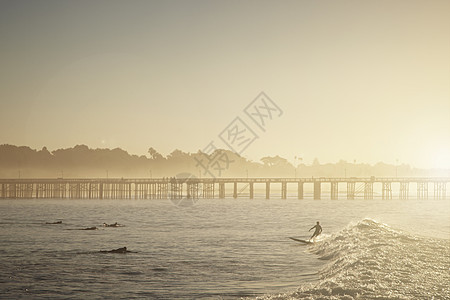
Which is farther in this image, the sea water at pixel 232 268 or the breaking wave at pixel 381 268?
the sea water at pixel 232 268

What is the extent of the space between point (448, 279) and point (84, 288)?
1483 centimetres

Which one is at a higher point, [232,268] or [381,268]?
[381,268]

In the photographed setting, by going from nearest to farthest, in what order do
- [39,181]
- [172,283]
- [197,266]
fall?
[172,283] < [197,266] < [39,181]

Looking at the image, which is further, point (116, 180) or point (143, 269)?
point (116, 180)

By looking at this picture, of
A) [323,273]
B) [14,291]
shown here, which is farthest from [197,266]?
[14,291]

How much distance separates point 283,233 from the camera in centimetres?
4616

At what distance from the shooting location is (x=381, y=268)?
22.0 meters

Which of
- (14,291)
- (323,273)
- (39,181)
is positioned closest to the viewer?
(14,291)

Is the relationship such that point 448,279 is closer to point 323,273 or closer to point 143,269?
point 323,273

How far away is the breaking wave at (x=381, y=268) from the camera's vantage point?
58.6ft

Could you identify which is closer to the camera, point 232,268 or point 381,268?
point 381,268

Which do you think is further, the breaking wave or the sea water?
the sea water

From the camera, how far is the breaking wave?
703 inches

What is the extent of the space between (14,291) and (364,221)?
2684 cm
